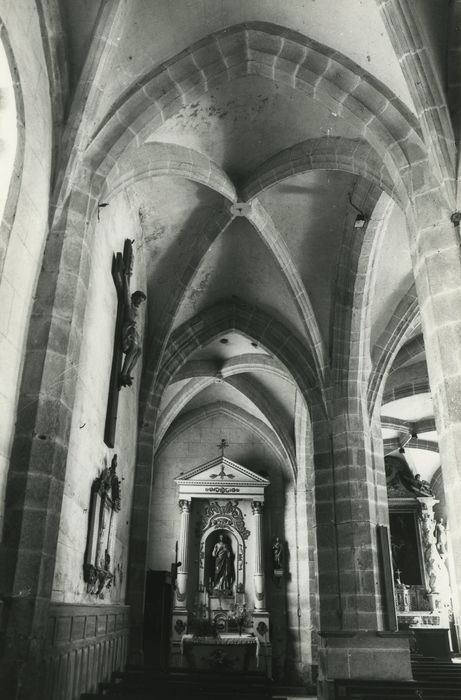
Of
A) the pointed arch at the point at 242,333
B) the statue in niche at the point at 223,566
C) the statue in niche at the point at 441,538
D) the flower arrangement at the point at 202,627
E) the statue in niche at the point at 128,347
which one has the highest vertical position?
the pointed arch at the point at 242,333

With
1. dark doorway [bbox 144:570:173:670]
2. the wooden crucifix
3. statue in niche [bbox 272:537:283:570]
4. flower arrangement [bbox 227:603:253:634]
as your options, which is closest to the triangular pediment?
statue in niche [bbox 272:537:283:570]

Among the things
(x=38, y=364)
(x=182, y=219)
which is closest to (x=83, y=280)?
(x=38, y=364)

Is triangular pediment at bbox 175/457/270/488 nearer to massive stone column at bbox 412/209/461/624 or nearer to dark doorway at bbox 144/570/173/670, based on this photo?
dark doorway at bbox 144/570/173/670

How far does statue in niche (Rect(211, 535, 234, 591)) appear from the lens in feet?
52.0

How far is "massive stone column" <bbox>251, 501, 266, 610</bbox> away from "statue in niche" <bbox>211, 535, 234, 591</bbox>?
2.21ft

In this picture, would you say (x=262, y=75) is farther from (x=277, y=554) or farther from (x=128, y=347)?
(x=277, y=554)

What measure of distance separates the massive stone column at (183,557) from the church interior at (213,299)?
7cm

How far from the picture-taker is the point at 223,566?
52.5 ft

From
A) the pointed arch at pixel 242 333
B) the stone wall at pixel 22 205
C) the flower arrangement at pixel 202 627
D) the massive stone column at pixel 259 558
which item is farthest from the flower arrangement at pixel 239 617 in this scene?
the stone wall at pixel 22 205

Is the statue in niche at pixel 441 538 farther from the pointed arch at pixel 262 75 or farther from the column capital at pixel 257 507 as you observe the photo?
A: the pointed arch at pixel 262 75

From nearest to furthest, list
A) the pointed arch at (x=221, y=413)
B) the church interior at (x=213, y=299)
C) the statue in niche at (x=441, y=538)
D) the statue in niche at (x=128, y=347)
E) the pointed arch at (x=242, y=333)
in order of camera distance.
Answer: the church interior at (x=213, y=299), the statue in niche at (x=128, y=347), the pointed arch at (x=242, y=333), the pointed arch at (x=221, y=413), the statue in niche at (x=441, y=538)

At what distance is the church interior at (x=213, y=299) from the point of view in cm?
536

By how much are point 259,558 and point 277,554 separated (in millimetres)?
526

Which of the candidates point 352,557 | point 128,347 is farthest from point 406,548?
point 128,347
